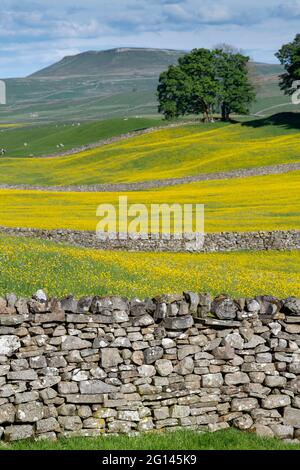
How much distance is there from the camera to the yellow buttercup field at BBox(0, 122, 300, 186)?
103062 millimetres

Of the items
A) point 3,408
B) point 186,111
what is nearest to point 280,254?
point 3,408

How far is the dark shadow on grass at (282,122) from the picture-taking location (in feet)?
429

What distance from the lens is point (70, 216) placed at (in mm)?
55000

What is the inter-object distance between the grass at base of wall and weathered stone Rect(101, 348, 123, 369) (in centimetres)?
152

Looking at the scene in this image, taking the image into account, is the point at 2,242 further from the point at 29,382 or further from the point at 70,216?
the point at 70,216

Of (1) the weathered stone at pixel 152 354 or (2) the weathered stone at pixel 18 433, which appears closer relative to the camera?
(2) the weathered stone at pixel 18 433

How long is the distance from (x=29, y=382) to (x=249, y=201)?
168 ft

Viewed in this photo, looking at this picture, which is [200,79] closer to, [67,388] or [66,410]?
[67,388]

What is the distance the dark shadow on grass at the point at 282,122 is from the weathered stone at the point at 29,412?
395 feet

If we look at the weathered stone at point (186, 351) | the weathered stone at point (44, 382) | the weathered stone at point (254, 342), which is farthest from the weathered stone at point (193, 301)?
the weathered stone at point (44, 382)

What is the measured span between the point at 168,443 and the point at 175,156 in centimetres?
10181

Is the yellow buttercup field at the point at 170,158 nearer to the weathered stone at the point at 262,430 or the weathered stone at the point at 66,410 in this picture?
the weathered stone at the point at 262,430

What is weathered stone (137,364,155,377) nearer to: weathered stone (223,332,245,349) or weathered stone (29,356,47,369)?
weathered stone (223,332,245,349)

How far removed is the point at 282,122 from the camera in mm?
134375
